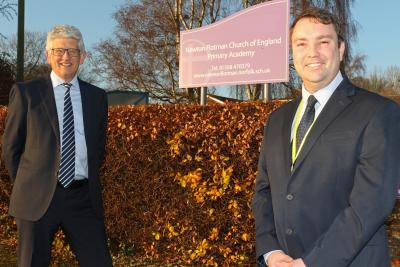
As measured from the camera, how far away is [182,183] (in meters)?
5.29

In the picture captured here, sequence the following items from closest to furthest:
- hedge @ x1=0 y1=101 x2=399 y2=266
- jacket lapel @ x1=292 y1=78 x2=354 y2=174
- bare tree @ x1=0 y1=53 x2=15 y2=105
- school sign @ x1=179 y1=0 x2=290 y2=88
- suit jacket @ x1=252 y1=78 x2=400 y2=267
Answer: suit jacket @ x1=252 y1=78 x2=400 y2=267 → jacket lapel @ x1=292 y1=78 x2=354 y2=174 → hedge @ x1=0 y1=101 x2=399 y2=266 → school sign @ x1=179 y1=0 x2=290 y2=88 → bare tree @ x1=0 y1=53 x2=15 y2=105

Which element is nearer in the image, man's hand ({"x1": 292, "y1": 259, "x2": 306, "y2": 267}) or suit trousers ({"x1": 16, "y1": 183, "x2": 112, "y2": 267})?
man's hand ({"x1": 292, "y1": 259, "x2": 306, "y2": 267})

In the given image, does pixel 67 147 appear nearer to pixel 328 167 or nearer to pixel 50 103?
pixel 50 103

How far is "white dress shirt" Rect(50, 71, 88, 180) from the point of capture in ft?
11.3

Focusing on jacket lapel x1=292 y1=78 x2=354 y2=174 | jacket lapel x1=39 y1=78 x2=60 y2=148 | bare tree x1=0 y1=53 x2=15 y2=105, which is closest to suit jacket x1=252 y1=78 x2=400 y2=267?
jacket lapel x1=292 y1=78 x2=354 y2=174

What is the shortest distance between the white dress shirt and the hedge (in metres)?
1.69

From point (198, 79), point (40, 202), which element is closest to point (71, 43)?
point (40, 202)

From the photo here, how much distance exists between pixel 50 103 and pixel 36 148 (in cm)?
31

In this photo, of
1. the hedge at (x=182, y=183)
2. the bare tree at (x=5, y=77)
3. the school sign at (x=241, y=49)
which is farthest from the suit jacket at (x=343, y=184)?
the bare tree at (x=5, y=77)

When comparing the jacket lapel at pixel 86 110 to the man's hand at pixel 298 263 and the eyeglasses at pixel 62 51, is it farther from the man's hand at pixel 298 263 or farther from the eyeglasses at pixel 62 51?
the man's hand at pixel 298 263

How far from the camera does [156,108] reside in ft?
18.5

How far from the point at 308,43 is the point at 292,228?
2.54 feet

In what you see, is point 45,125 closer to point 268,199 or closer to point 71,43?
point 71,43

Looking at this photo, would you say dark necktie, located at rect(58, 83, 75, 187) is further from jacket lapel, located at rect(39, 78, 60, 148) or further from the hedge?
the hedge
